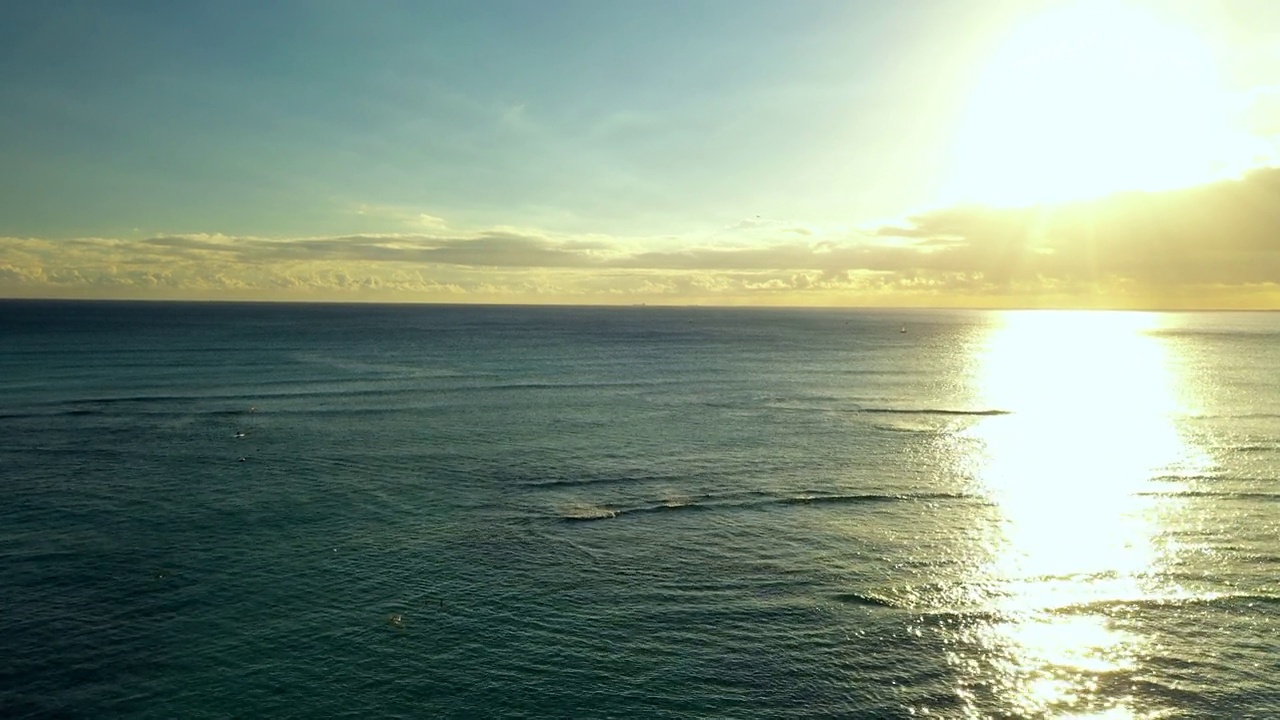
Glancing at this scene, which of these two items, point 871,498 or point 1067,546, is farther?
point 871,498

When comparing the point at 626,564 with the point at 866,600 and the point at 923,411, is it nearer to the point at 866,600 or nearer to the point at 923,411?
the point at 866,600

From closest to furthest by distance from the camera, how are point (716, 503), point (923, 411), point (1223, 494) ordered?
point (716, 503)
point (1223, 494)
point (923, 411)

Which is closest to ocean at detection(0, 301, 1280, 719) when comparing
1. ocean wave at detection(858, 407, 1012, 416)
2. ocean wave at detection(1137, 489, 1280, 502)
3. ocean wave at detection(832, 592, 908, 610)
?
ocean wave at detection(832, 592, 908, 610)

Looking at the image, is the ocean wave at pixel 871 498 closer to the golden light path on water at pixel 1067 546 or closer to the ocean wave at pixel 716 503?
the ocean wave at pixel 716 503

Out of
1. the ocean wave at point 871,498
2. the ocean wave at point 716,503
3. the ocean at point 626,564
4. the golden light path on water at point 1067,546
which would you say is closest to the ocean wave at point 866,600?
the ocean at point 626,564

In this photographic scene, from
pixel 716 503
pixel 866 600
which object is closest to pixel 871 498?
pixel 716 503

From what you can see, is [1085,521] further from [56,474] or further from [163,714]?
[56,474]

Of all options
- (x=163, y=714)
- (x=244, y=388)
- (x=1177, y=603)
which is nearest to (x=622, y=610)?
(x=163, y=714)
